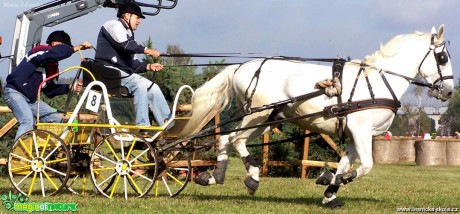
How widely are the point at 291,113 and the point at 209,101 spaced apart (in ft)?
3.86

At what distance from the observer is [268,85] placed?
10219mm

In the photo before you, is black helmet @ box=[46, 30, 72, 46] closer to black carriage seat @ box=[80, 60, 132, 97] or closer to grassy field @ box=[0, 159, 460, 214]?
black carriage seat @ box=[80, 60, 132, 97]

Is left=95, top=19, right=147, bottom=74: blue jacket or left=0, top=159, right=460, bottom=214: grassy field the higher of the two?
left=95, top=19, right=147, bottom=74: blue jacket

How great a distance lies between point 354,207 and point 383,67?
68.2 inches

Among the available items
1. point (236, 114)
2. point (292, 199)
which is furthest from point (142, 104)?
point (292, 199)

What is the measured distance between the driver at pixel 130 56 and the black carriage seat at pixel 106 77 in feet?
0.21

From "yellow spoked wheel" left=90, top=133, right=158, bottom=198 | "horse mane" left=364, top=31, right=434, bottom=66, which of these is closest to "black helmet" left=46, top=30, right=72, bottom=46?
"yellow spoked wheel" left=90, top=133, right=158, bottom=198

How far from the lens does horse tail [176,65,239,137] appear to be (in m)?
10.7

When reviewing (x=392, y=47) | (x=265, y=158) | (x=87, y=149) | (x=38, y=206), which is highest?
(x=392, y=47)

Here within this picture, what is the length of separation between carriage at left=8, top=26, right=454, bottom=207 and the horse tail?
0.04 meters

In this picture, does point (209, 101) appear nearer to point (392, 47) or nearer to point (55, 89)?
point (55, 89)

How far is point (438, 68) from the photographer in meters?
9.95

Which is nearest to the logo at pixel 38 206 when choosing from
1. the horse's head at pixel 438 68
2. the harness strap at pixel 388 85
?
the harness strap at pixel 388 85

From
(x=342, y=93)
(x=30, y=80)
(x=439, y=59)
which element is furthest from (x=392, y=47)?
(x=30, y=80)
